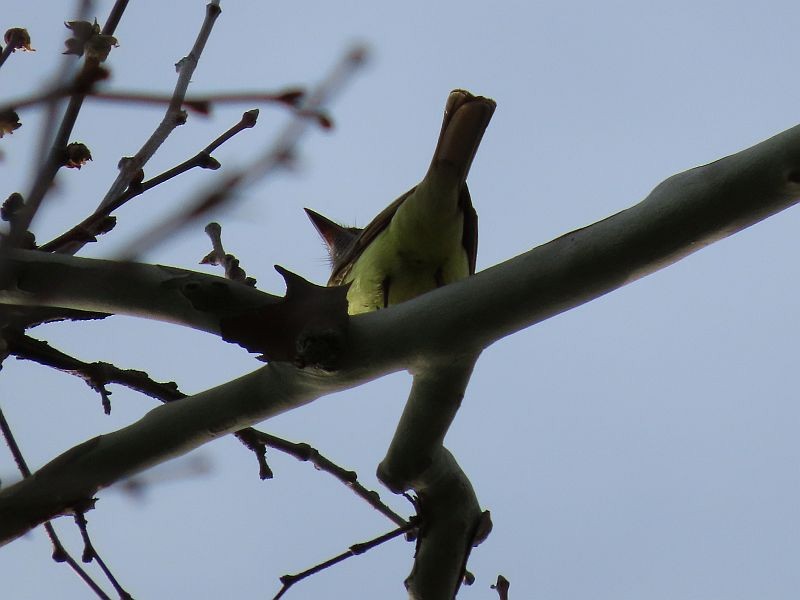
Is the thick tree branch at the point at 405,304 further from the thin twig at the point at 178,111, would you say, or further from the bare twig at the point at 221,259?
the bare twig at the point at 221,259

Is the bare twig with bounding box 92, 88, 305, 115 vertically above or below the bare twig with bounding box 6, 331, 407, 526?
below

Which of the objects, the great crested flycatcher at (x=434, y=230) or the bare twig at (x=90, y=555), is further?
the great crested flycatcher at (x=434, y=230)

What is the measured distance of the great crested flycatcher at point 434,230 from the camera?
16.0 ft

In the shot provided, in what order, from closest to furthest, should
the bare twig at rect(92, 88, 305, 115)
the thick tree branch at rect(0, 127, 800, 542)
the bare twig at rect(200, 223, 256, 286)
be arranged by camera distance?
the bare twig at rect(92, 88, 305, 115) → the thick tree branch at rect(0, 127, 800, 542) → the bare twig at rect(200, 223, 256, 286)

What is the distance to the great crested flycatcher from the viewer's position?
4.87m

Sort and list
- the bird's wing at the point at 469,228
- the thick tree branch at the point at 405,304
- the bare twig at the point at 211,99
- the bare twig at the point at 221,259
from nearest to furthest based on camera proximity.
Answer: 1. the bare twig at the point at 211,99
2. the thick tree branch at the point at 405,304
3. the bare twig at the point at 221,259
4. the bird's wing at the point at 469,228

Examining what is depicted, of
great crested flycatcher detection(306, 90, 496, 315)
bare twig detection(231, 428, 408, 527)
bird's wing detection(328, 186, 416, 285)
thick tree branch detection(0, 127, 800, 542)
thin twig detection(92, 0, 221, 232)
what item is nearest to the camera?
thick tree branch detection(0, 127, 800, 542)

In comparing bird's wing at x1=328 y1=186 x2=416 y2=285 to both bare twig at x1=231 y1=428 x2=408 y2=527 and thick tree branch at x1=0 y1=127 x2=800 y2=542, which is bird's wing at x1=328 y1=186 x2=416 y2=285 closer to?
bare twig at x1=231 y1=428 x2=408 y2=527

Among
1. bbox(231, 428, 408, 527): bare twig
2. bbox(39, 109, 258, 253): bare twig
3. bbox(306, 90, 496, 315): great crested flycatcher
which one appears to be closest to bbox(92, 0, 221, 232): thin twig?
bbox(39, 109, 258, 253): bare twig

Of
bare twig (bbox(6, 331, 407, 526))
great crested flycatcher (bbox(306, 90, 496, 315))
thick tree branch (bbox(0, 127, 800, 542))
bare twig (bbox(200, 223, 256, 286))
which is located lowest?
thick tree branch (bbox(0, 127, 800, 542))

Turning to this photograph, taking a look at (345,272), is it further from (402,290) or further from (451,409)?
(451,409)

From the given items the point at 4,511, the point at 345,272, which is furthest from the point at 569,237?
the point at 345,272

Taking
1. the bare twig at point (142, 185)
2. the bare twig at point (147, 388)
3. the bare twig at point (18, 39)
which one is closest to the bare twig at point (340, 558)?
the bare twig at point (147, 388)

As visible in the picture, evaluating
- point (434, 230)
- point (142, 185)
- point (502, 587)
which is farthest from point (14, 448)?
point (434, 230)
